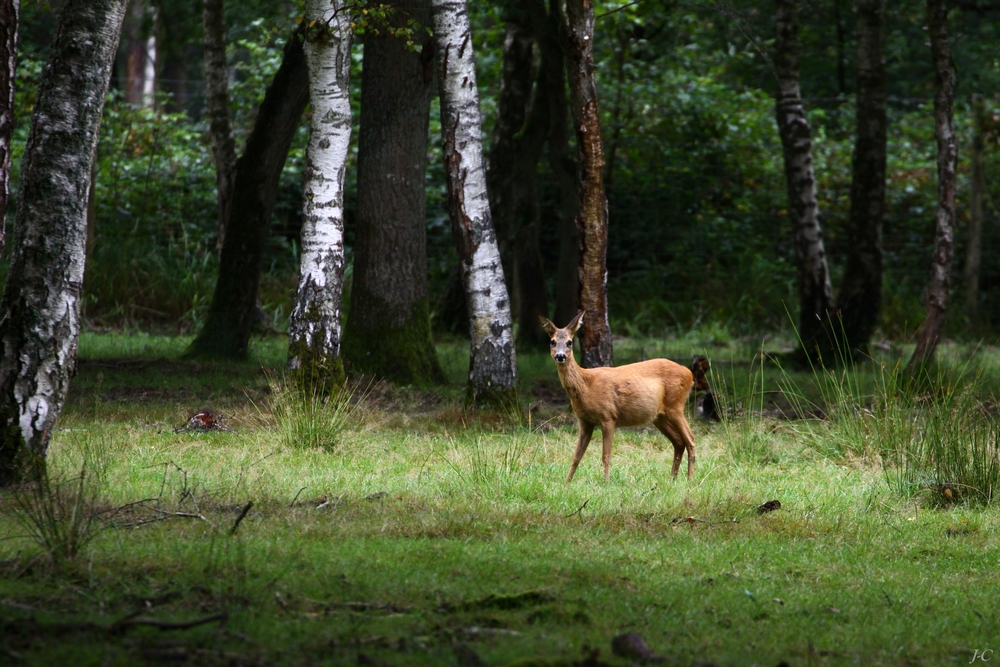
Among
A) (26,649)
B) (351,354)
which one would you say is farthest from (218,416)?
(26,649)

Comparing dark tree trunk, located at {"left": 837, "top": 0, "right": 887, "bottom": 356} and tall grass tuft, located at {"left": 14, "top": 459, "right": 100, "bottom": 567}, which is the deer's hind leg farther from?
dark tree trunk, located at {"left": 837, "top": 0, "right": 887, "bottom": 356}

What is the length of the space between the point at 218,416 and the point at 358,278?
97.1 inches

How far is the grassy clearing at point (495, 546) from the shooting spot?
3.65 meters

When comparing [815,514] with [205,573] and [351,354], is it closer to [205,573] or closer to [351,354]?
[205,573]

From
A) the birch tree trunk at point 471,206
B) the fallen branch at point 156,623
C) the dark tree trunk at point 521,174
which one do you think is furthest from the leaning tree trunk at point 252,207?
the fallen branch at point 156,623

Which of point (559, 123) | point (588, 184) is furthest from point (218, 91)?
point (588, 184)

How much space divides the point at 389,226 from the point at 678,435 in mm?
4061

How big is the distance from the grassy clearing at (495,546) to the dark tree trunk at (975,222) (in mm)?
10333

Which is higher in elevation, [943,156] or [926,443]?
[943,156]

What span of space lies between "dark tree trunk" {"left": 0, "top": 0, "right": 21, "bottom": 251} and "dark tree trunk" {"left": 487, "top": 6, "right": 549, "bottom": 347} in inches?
312

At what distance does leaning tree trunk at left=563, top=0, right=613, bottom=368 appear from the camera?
853 cm

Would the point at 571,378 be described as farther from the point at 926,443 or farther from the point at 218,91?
the point at 218,91

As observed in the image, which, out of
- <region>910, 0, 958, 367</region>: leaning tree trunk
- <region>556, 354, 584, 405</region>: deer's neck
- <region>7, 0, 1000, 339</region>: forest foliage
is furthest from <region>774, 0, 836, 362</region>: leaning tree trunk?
<region>556, 354, 584, 405</region>: deer's neck

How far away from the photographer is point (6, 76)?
5129 millimetres
